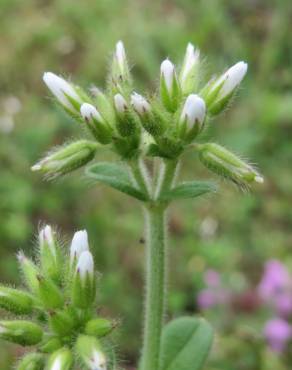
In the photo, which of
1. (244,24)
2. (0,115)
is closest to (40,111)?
(0,115)

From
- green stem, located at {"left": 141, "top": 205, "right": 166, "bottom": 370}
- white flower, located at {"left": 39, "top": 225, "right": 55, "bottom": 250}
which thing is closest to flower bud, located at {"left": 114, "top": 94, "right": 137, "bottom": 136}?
green stem, located at {"left": 141, "top": 205, "right": 166, "bottom": 370}

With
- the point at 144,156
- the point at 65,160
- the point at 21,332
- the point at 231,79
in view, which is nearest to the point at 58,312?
the point at 21,332

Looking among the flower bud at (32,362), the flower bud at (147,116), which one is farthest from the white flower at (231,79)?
the flower bud at (32,362)

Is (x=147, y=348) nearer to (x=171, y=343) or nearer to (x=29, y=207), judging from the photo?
(x=171, y=343)

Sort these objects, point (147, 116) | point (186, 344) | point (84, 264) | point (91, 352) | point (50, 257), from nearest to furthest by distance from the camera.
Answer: point (91, 352) < point (84, 264) < point (147, 116) < point (50, 257) < point (186, 344)

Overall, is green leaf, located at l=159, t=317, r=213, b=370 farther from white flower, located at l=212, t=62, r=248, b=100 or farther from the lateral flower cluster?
white flower, located at l=212, t=62, r=248, b=100

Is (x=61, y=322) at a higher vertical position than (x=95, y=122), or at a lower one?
lower

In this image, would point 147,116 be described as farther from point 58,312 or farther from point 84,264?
point 58,312
